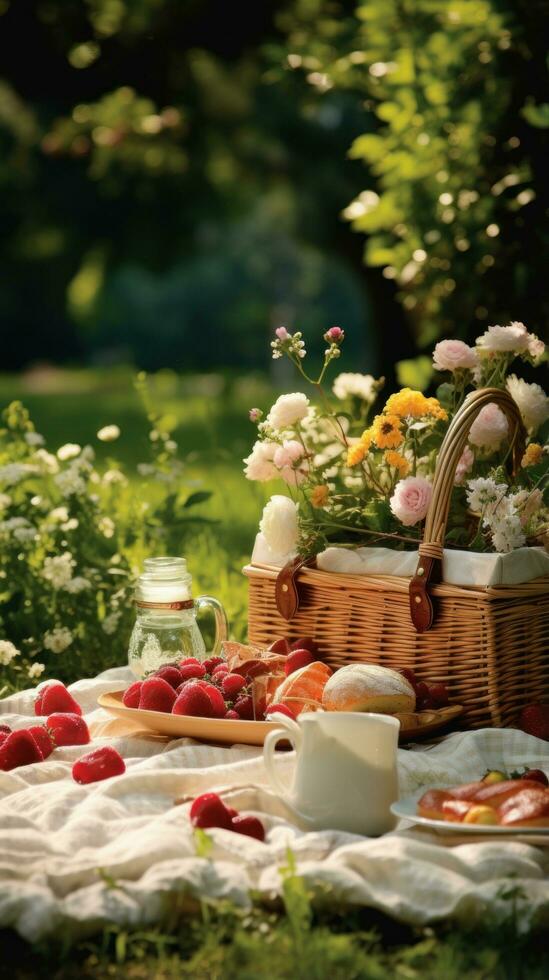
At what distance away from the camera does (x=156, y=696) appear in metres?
2.98

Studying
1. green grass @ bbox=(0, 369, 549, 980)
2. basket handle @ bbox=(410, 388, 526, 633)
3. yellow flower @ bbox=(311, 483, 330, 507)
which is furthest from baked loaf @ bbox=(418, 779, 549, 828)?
yellow flower @ bbox=(311, 483, 330, 507)

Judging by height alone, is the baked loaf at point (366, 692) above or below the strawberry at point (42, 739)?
above

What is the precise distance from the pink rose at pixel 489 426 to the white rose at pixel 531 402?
2.6 inches

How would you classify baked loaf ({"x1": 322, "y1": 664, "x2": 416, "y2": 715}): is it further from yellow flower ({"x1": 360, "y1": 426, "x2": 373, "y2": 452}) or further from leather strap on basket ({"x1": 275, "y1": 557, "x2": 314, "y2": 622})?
yellow flower ({"x1": 360, "y1": 426, "x2": 373, "y2": 452})

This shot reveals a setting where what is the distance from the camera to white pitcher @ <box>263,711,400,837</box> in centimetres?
244

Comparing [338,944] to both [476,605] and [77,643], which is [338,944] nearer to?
[476,605]

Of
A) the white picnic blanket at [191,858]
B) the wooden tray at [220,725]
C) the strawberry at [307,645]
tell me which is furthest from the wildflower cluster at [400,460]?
the white picnic blanket at [191,858]

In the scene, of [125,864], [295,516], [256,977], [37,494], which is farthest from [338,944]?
[37,494]

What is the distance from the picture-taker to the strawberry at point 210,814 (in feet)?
7.92

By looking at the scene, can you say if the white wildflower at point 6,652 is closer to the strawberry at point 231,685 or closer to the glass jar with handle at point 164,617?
the glass jar with handle at point 164,617

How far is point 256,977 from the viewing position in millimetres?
1990

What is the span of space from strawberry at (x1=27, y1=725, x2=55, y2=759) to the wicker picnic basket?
0.72 metres

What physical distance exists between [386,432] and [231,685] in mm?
715

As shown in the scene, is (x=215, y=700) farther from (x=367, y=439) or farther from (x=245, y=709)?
(x=367, y=439)
